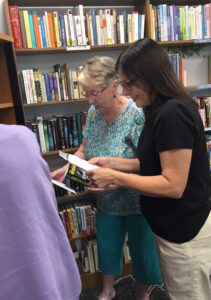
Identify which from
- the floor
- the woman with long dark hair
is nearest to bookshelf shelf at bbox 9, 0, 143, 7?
the woman with long dark hair

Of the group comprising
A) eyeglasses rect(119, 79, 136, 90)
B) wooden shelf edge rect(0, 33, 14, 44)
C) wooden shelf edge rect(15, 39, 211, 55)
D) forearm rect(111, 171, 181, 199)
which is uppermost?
wooden shelf edge rect(0, 33, 14, 44)

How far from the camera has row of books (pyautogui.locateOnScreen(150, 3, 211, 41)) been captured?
2045 millimetres

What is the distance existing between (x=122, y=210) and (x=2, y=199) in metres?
1.09

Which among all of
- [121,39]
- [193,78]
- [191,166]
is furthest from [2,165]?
[193,78]

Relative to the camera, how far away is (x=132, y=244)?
1.60m

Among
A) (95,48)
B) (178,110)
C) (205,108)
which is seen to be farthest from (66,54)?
(178,110)

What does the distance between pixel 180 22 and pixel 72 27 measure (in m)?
0.84

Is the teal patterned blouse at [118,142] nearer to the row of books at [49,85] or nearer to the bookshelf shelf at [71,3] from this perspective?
the row of books at [49,85]

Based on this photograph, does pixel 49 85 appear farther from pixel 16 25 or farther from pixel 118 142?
pixel 118 142

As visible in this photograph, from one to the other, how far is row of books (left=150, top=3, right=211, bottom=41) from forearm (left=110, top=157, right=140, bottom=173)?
3.58 ft

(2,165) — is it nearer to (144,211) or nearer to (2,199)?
(2,199)

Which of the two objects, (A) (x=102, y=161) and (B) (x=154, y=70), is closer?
(B) (x=154, y=70)

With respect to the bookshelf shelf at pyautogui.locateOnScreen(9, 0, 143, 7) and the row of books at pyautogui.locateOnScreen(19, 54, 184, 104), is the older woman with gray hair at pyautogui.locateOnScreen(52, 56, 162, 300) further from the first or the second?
the bookshelf shelf at pyautogui.locateOnScreen(9, 0, 143, 7)

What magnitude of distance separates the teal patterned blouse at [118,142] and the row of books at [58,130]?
387 millimetres
